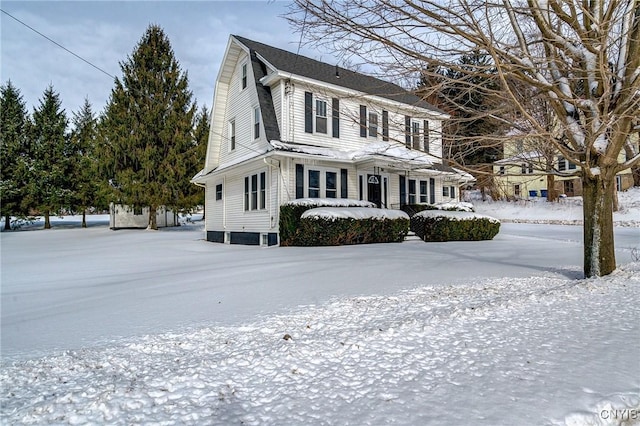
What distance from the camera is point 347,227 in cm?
1114

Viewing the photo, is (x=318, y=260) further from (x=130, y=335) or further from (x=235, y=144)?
(x=235, y=144)

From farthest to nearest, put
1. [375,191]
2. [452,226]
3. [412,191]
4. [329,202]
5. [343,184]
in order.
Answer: [412,191] < [375,191] < [343,184] < [452,226] < [329,202]

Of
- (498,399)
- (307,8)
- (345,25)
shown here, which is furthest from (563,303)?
(307,8)

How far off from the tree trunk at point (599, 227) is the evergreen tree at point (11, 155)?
31.0 m

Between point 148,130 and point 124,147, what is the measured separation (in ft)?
5.66

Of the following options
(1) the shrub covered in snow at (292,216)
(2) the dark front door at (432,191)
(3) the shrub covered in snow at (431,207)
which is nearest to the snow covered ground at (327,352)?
(1) the shrub covered in snow at (292,216)

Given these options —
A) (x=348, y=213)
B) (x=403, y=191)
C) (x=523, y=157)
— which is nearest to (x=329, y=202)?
(x=348, y=213)

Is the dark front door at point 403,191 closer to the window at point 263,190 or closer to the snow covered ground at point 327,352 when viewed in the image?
the window at point 263,190

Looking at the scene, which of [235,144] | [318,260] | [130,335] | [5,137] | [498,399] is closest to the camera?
[498,399]

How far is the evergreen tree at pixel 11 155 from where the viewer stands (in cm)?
2458

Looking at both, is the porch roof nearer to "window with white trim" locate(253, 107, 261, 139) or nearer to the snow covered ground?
"window with white trim" locate(253, 107, 261, 139)

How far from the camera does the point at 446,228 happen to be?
493 inches

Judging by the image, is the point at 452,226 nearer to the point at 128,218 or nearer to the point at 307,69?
the point at 307,69

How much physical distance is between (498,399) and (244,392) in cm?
145
